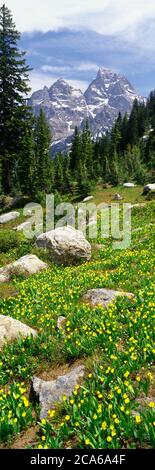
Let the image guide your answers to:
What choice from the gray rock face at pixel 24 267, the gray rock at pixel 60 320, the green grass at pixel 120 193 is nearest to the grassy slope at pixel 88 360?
the gray rock at pixel 60 320

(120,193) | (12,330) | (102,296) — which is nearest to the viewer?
(12,330)

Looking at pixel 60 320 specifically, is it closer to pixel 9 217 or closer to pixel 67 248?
pixel 67 248

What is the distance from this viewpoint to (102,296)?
1077 centimetres

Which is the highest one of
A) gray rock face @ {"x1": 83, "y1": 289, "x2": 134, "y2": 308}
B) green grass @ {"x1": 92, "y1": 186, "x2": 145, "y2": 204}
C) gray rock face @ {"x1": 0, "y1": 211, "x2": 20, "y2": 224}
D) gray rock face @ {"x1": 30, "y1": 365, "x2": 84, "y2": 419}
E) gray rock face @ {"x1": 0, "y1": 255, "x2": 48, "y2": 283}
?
green grass @ {"x1": 92, "y1": 186, "x2": 145, "y2": 204}

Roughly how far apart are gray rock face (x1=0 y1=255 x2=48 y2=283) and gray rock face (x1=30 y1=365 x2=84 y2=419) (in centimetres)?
842

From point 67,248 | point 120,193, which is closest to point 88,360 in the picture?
point 67,248

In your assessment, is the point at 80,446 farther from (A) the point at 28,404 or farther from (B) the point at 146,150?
(B) the point at 146,150

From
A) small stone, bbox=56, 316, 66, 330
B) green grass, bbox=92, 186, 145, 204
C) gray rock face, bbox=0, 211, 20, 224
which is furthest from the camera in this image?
green grass, bbox=92, 186, 145, 204

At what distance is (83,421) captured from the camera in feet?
Answer: 19.1

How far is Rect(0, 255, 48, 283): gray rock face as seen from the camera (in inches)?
611

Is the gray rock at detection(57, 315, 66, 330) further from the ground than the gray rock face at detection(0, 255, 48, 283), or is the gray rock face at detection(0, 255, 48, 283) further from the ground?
the gray rock face at detection(0, 255, 48, 283)

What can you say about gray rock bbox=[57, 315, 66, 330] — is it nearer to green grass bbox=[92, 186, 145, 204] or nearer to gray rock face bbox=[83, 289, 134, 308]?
gray rock face bbox=[83, 289, 134, 308]

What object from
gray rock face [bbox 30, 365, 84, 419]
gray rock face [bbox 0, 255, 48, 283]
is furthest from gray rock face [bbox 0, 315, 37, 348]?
gray rock face [bbox 0, 255, 48, 283]

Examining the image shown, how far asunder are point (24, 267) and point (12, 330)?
6850mm
